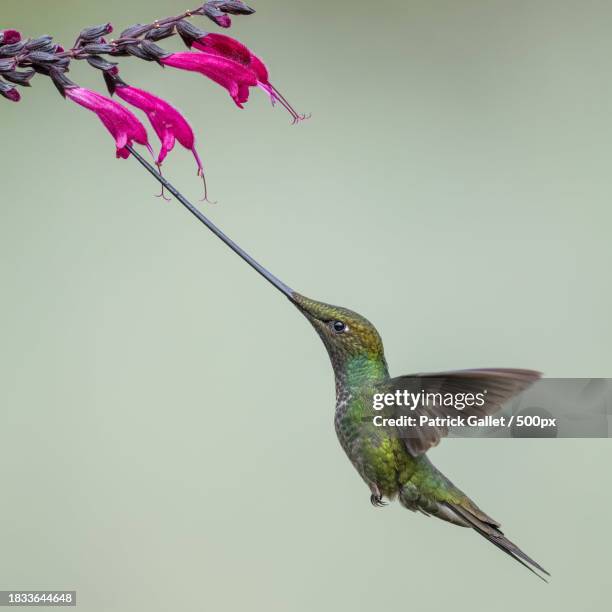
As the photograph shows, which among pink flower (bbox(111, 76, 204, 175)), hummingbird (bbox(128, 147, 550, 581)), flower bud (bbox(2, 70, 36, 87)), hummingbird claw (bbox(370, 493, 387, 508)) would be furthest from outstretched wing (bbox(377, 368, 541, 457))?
flower bud (bbox(2, 70, 36, 87))

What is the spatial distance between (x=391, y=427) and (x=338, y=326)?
14 cm

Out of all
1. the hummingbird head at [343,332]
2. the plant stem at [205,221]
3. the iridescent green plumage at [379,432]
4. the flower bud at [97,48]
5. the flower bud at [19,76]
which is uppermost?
the flower bud at [97,48]

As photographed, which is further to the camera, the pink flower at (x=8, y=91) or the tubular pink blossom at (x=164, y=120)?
the tubular pink blossom at (x=164, y=120)

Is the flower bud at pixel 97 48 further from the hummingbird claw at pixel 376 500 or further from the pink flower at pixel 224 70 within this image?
the hummingbird claw at pixel 376 500

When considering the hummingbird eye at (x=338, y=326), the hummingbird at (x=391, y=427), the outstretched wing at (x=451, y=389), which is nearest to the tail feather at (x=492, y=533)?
the hummingbird at (x=391, y=427)

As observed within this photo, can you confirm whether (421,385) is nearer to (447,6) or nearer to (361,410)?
(361,410)

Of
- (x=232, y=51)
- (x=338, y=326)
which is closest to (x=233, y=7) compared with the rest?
(x=232, y=51)

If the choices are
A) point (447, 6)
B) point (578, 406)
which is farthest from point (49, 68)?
point (447, 6)

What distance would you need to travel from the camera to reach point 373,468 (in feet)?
3.67

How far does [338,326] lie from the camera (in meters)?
A: 1.06

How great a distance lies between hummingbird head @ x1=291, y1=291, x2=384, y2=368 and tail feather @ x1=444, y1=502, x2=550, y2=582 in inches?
8.5

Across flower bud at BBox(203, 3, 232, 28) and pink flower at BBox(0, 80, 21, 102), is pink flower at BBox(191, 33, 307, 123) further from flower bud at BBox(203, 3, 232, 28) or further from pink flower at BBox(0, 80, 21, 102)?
pink flower at BBox(0, 80, 21, 102)

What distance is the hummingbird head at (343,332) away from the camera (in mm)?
1045

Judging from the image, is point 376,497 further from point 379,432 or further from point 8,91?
point 8,91
